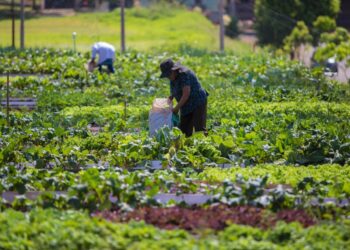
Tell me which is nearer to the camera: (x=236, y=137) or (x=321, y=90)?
(x=236, y=137)

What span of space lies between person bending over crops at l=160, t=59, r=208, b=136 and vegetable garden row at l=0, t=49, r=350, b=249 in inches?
14.0

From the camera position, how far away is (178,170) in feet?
44.1

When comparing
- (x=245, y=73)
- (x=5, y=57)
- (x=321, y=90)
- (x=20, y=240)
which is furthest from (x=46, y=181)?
(x=5, y=57)

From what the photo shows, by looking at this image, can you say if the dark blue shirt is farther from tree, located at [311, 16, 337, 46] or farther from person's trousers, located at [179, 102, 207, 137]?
tree, located at [311, 16, 337, 46]

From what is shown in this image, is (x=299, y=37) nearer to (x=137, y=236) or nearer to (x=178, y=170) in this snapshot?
(x=178, y=170)

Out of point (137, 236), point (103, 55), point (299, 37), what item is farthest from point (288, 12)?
point (137, 236)

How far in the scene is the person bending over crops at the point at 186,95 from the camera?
15.9 m

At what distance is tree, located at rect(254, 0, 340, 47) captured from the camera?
41.3 meters

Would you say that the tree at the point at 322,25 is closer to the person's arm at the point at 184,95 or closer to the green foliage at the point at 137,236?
the person's arm at the point at 184,95

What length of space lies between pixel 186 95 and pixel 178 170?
267 cm

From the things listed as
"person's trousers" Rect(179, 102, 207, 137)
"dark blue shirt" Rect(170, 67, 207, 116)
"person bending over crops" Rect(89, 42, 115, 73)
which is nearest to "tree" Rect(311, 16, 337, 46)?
"person bending over crops" Rect(89, 42, 115, 73)

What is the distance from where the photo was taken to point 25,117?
18469 mm

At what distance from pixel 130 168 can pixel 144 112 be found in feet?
20.1

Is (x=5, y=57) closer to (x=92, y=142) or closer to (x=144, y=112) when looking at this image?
(x=144, y=112)
